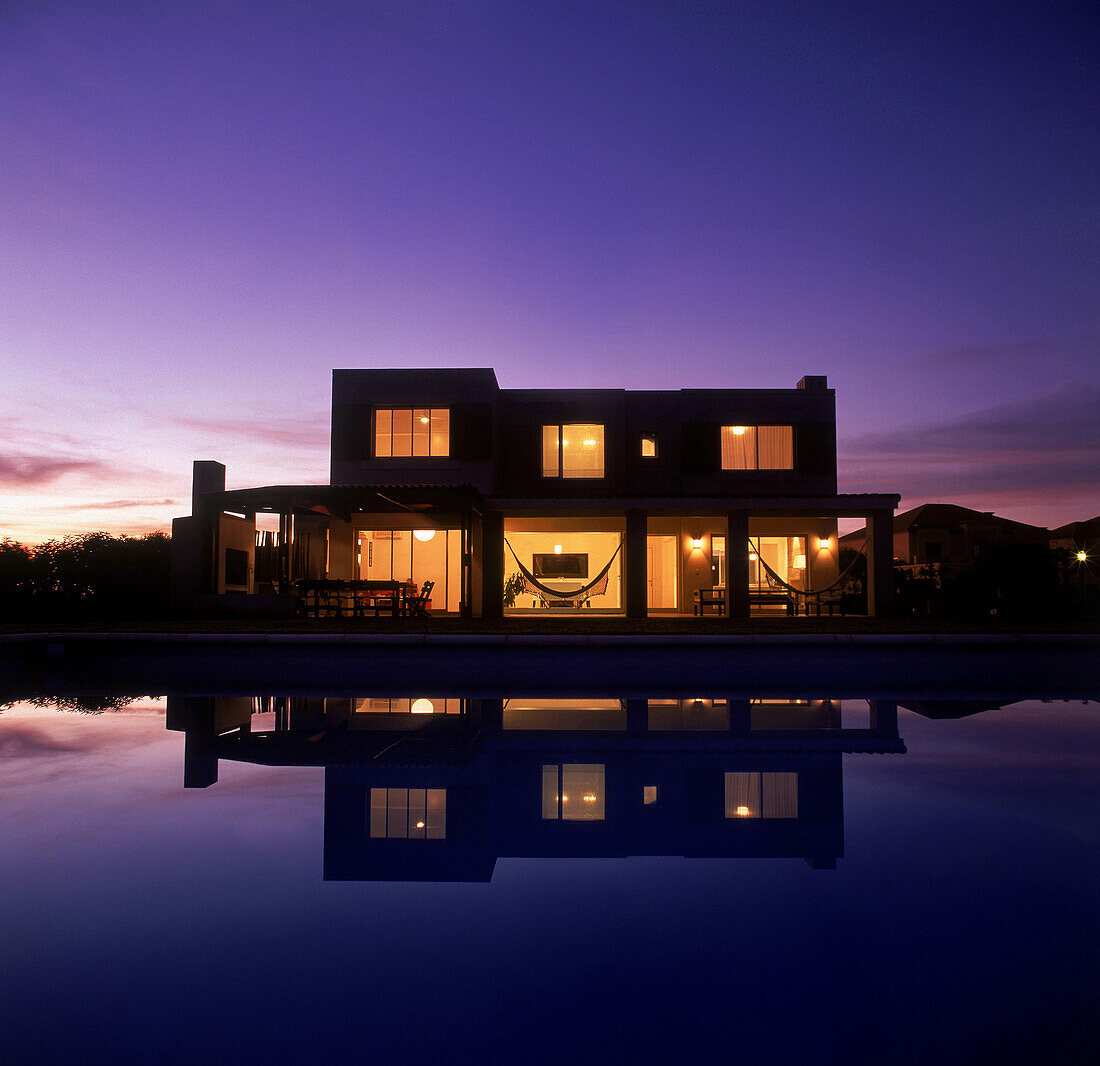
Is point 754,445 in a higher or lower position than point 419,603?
higher

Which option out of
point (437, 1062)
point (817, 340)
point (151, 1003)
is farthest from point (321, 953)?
point (817, 340)

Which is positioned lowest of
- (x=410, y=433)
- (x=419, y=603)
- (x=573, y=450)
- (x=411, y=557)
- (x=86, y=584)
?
(x=419, y=603)

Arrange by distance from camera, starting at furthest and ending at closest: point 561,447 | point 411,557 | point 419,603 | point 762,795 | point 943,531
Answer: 1. point 943,531
2. point 561,447
3. point 411,557
4. point 419,603
5. point 762,795

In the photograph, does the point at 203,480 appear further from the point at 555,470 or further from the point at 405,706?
the point at 405,706

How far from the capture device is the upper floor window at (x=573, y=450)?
1686cm

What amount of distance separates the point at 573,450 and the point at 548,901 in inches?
581

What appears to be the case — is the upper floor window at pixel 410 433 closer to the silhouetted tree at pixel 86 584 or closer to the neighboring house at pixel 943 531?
the silhouetted tree at pixel 86 584

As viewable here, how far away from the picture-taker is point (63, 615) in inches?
572

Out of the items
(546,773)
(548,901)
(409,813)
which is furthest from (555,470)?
(548,901)

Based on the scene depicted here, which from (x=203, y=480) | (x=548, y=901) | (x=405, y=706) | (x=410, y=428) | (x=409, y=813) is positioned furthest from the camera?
(x=410, y=428)

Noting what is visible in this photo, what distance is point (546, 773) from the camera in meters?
4.38

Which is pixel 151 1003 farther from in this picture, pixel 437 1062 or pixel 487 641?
pixel 487 641

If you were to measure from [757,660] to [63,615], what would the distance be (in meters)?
13.8

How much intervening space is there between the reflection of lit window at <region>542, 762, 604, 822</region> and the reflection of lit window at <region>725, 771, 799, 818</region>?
0.70m
